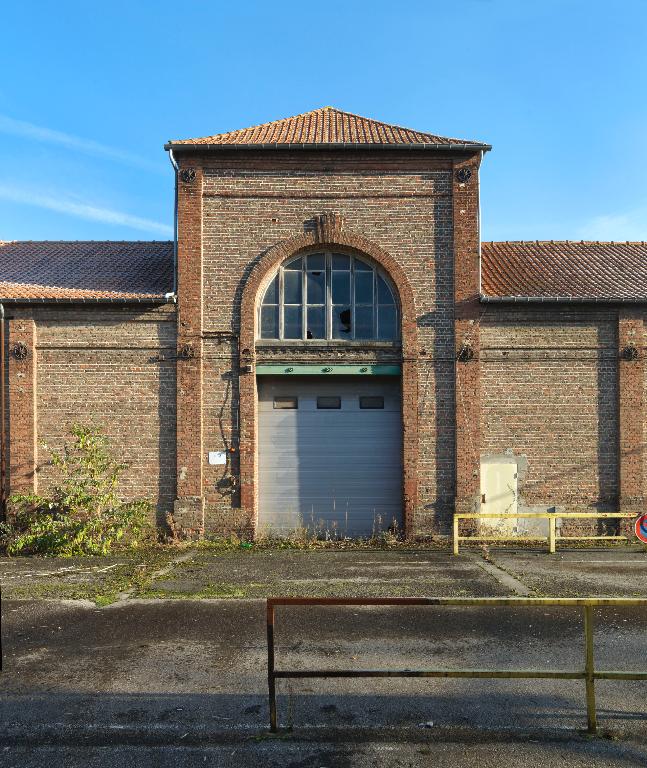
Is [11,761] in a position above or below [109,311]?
below

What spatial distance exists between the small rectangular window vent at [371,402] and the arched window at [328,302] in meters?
1.25

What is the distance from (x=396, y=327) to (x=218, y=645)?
8.11 meters

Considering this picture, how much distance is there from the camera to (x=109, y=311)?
12.5 metres

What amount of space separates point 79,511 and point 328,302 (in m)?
6.63


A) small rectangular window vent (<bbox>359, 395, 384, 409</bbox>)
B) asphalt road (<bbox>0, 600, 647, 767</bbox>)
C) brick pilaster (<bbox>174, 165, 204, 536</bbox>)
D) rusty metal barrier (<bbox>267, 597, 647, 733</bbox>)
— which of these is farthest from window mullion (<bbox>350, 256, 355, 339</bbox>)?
rusty metal barrier (<bbox>267, 597, 647, 733</bbox>)

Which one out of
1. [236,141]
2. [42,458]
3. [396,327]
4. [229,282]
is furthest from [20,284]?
[396,327]

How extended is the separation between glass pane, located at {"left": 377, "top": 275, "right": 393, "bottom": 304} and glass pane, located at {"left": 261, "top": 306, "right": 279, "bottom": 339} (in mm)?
2185

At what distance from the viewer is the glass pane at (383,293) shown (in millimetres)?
12969

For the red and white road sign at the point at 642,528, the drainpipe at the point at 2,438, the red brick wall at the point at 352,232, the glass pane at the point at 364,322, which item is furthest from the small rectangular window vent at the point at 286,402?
the red and white road sign at the point at 642,528

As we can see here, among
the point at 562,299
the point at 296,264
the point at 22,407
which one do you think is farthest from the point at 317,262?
the point at 22,407

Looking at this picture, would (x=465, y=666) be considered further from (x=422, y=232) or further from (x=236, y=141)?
(x=236, y=141)

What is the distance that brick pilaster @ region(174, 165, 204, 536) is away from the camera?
1230 centimetres

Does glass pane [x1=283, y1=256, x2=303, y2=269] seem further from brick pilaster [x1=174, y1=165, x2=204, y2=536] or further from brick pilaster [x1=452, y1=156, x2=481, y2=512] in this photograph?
brick pilaster [x1=452, y1=156, x2=481, y2=512]

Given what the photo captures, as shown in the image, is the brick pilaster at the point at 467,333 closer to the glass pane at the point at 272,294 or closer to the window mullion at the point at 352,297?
the window mullion at the point at 352,297
